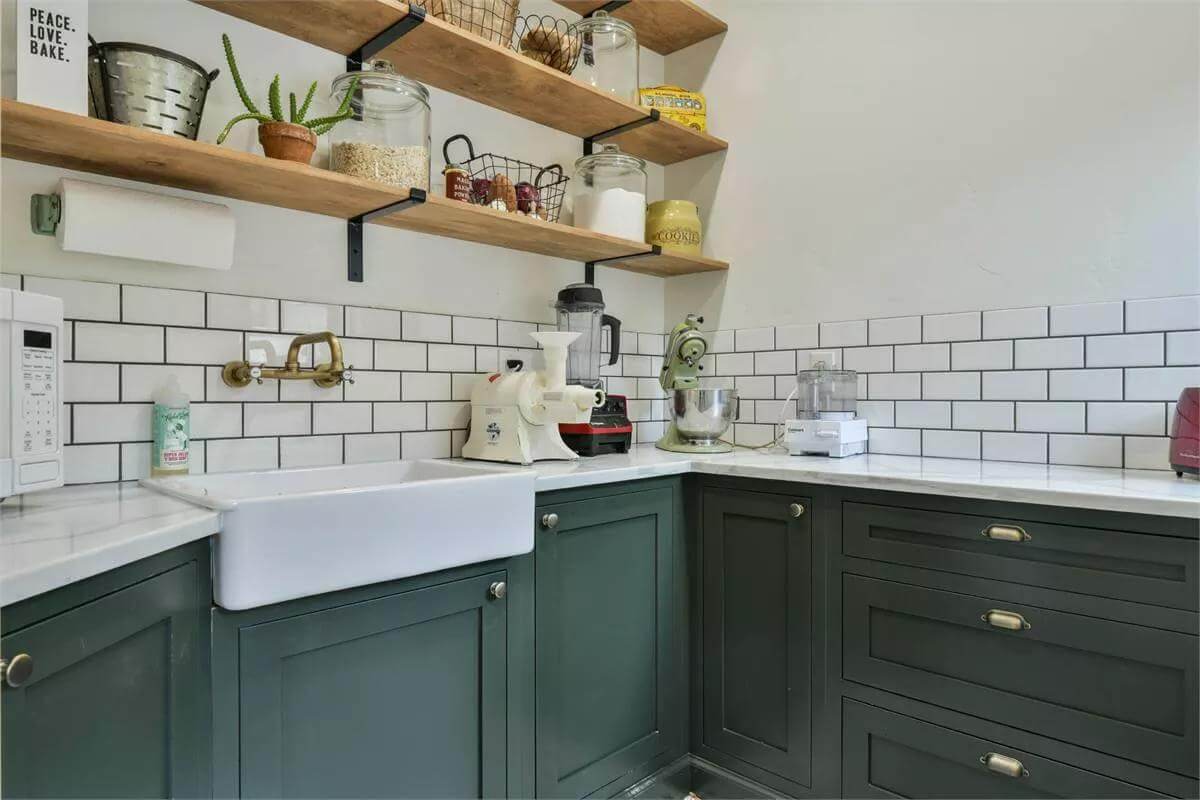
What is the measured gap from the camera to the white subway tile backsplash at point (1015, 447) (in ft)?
6.49

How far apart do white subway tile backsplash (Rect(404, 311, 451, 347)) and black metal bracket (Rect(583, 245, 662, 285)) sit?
618mm

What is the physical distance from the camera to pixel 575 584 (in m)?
1.74

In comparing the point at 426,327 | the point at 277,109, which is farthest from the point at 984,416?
the point at 277,109

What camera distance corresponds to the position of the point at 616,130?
2482 millimetres

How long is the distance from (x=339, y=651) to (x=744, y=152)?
219 centimetres

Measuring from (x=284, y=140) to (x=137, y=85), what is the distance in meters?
0.28

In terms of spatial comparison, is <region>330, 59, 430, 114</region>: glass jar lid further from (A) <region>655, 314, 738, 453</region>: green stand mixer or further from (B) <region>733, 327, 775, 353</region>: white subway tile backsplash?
(B) <region>733, 327, 775, 353</region>: white subway tile backsplash

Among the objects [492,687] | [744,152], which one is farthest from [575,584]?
[744,152]

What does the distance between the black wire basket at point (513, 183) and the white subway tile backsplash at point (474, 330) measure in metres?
0.35

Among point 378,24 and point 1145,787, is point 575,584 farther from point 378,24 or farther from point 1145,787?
point 378,24

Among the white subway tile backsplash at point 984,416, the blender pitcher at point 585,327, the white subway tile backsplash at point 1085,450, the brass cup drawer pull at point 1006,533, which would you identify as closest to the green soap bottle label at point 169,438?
the blender pitcher at point 585,327

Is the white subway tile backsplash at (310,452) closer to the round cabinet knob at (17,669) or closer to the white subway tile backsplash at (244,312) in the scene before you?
the white subway tile backsplash at (244,312)

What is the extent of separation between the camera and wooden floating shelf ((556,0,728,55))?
8.25ft

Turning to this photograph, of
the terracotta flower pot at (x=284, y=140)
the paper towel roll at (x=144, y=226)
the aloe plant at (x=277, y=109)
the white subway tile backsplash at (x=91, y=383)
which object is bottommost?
the white subway tile backsplash at (x=91, y=383)
